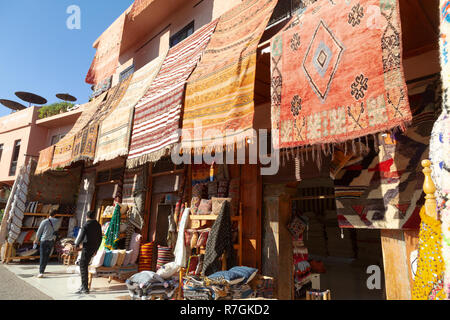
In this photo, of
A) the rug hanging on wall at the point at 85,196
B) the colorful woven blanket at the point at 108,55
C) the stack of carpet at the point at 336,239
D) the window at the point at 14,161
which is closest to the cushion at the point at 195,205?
the colorful woven blanket at the point at 108,55

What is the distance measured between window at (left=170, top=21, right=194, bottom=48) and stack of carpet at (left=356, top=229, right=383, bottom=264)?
971 cm

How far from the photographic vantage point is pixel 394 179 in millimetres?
3180

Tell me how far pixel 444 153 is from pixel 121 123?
5683 mm

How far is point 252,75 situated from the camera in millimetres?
3629

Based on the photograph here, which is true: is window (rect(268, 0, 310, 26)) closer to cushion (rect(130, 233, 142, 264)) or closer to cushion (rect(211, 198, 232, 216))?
cushion (rect(211, 198, 232, 216))

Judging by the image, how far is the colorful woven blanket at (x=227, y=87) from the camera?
354 cm

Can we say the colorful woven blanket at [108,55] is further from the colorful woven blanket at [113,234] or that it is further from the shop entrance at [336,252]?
the shop entrance at [336,252]

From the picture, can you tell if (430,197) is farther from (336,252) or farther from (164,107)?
(336,252)

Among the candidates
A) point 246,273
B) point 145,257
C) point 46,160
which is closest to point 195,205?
point 246,273

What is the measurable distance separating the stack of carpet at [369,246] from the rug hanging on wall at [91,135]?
1003cm

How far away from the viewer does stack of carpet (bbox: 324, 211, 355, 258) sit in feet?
Result: 35.2
